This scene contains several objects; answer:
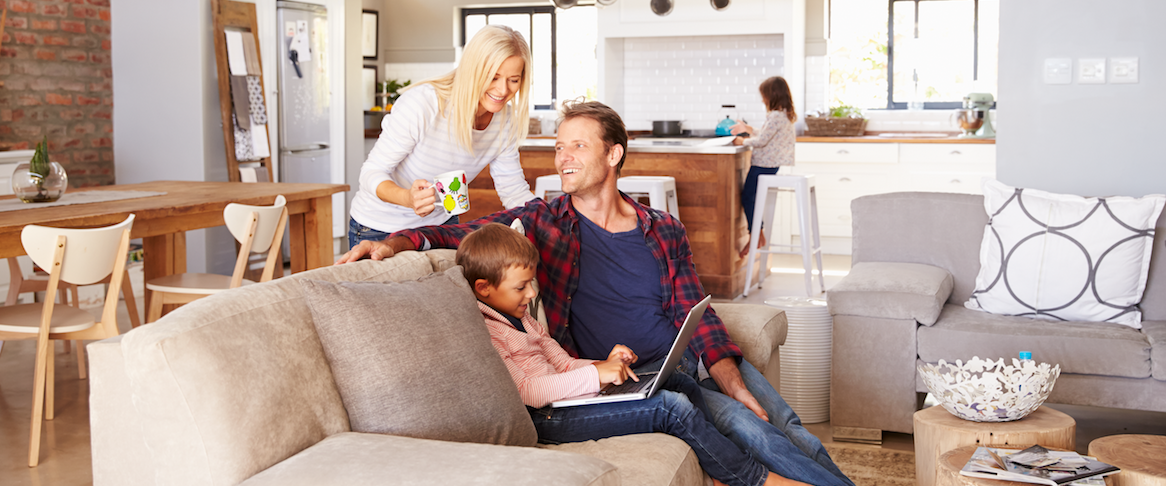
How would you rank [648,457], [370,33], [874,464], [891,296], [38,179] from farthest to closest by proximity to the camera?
[370,33] < [38,179] < [891,296] < [874,464] < [648,457]

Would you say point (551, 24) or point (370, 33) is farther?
point (551, 24)

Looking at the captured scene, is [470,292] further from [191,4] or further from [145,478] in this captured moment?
[191,4]

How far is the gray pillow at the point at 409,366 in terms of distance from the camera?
5.16 ft

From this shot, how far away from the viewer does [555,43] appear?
27.9 feet

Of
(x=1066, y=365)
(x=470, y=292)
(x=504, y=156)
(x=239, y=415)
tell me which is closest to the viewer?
(x=239, y=415)

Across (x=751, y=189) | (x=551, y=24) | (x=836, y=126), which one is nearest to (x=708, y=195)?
(x=751, y=189)

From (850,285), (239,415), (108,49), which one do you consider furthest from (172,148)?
(239,415)

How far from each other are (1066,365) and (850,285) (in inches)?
25.8

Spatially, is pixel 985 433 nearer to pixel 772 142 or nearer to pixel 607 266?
pixel 607 266

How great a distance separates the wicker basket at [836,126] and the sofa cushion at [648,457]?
551 cm

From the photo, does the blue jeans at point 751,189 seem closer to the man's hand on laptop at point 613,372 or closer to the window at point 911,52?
the window at point 911,52

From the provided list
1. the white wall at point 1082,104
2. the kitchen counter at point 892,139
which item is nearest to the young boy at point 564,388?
the white wall at point 1082,104

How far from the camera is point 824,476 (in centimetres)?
195

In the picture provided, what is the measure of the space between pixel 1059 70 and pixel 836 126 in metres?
3.35
